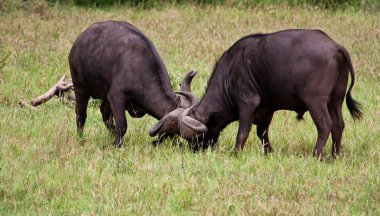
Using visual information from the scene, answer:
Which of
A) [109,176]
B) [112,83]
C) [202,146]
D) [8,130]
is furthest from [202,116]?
[8,130]

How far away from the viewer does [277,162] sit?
9172mm

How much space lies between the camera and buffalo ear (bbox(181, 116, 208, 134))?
986 centimetres

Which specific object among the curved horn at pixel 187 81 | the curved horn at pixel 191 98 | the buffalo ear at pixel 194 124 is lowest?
the buffalo ear at pixel 194 124

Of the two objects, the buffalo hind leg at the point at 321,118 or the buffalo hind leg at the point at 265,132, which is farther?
the buffalo hind leg at the point at 265,132

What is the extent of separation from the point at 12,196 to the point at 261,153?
3.15m

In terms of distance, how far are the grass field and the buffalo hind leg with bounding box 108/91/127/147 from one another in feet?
0.58

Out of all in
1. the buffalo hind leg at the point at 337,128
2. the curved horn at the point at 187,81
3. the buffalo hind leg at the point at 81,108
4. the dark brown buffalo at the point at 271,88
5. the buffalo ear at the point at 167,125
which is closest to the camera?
the dark brown buffalo at the point at 271,88

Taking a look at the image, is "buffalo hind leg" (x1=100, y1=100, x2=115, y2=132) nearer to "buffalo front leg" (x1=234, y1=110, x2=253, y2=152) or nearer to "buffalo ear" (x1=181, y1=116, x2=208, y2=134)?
"buffalo ear" (x1=181, y1=116, x2=208, y2=134)

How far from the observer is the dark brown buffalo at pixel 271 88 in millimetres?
9336

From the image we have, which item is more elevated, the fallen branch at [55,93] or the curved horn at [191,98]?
the curved horn at [191,98]

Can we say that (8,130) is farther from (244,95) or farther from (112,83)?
(244,95)

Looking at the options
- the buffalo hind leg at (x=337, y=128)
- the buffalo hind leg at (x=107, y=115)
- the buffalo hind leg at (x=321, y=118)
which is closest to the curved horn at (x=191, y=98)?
the buffalo hind leg at (x=107, y=115)

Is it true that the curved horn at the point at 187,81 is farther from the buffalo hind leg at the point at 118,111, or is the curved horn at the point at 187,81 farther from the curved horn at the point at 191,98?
the buffalo hind leg at the point at 118,111

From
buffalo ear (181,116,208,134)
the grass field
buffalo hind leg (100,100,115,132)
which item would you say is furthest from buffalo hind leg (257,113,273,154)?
buffalo hind leg (100,100,115,132)
